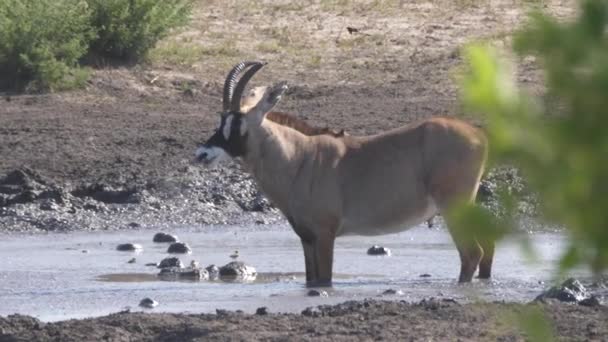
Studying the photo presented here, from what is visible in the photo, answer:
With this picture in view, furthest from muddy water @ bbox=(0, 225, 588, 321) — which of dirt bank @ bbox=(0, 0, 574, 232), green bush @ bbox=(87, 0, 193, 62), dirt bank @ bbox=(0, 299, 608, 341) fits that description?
green bush @ bbox=(87, 0, 193, 62)

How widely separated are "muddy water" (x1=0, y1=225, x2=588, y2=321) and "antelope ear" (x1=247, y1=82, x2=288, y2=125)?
3.74 feet

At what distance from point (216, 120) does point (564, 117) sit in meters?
15.3

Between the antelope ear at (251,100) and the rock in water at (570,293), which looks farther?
the antelope ear at (251,100)

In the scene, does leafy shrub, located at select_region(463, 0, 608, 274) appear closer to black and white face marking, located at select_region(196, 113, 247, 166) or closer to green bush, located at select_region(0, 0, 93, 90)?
black and white face marking, located at select_region(196, 113, 247, 166)

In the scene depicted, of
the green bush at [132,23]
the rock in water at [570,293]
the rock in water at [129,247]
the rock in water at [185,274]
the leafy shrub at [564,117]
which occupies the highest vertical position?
the leafy shrub at [564,117]

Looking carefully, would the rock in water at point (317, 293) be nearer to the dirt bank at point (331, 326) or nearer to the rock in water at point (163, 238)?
the dirt bank at point (331, 326)

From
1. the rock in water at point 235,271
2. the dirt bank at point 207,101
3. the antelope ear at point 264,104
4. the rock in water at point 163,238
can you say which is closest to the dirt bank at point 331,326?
the rock in water at point 235,271

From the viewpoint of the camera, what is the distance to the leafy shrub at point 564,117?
1134 mm

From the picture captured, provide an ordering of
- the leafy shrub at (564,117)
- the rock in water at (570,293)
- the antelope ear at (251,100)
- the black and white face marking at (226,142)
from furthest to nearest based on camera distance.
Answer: the antelope ear at (251,100) → the black and white face marking at (226,142) → the rock in water at (570,293) → the leafy shrub at (564,117)

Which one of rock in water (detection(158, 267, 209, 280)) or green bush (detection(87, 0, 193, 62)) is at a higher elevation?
green bush (detection(87, 0, 193, 62))

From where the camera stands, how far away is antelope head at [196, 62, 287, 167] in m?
10.1

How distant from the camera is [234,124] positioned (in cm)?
1016

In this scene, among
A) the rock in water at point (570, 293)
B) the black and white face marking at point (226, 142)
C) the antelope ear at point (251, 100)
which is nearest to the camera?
the rock in water at point (570, 293)

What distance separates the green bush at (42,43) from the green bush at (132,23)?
0.36m
